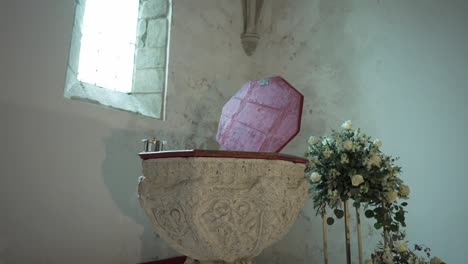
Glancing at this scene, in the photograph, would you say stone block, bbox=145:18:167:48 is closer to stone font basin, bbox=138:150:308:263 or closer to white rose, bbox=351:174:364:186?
stone font basin, bbox=138:150:308:263

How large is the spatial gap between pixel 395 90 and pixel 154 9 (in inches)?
90.7

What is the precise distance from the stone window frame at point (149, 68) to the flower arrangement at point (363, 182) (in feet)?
4.97

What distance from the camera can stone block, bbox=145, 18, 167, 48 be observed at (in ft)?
10.9

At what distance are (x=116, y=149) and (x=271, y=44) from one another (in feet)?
6.99

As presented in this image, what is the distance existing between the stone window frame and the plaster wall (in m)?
0.11

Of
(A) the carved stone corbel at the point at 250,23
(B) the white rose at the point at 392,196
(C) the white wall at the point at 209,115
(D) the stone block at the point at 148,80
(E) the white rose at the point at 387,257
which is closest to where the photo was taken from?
(E) the white rose at the point at 387,257

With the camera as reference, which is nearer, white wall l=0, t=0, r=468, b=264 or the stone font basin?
the stone font basin

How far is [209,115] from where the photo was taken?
140 inches

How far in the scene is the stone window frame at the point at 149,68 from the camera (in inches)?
119

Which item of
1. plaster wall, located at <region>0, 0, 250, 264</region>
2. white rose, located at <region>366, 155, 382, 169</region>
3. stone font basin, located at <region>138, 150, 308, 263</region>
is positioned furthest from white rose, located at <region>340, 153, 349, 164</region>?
plaster wall, located at <region>0, 0, 250, 264</region>

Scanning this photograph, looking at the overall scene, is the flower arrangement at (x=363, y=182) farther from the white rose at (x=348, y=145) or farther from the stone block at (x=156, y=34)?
the stone block at (x=156, y=34)

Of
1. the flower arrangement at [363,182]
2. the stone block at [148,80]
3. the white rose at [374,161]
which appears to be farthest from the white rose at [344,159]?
the stone block at [148,80]

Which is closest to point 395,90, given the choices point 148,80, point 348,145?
point 348,145

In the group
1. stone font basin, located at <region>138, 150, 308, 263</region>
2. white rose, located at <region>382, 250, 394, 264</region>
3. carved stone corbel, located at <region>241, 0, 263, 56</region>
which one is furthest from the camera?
carved stone corbel, located at <region>241, 0, 263, 56</region>
